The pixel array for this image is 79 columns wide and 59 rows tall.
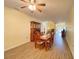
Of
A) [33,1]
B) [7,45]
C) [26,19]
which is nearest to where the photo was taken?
[33,1]

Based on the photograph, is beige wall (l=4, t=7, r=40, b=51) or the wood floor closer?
the wood floor

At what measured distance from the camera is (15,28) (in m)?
7.59

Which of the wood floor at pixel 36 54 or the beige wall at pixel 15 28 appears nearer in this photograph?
the wood floor at pixel 36 54

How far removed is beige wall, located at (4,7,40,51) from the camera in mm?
6527

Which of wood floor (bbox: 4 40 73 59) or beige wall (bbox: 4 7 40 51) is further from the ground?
beige wall (bbox: 4 7 40 51)

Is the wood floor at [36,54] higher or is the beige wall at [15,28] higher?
the beige wall at [15,28]

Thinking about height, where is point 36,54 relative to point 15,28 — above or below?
below

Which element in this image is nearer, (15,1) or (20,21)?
(15,1)

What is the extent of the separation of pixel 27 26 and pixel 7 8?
3.30 m

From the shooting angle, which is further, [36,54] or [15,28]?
[15,28]

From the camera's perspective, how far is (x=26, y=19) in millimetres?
9523

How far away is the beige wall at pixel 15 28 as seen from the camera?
6.53 meters

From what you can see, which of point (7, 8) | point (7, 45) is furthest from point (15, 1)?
point (7, 45)
